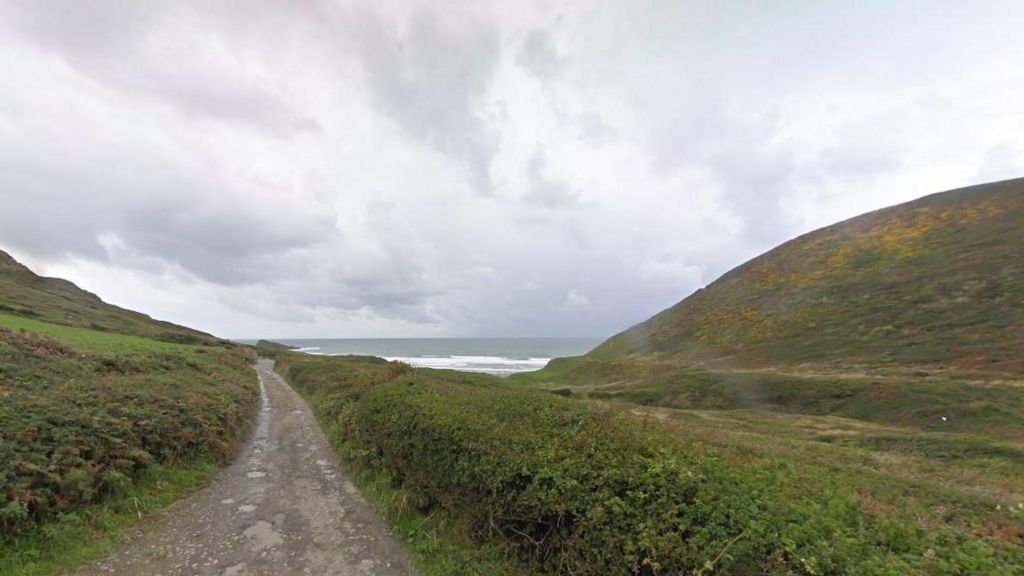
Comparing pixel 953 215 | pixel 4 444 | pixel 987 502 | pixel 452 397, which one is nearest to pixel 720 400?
pixel 987 502

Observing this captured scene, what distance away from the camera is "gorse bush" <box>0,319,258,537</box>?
279 inches

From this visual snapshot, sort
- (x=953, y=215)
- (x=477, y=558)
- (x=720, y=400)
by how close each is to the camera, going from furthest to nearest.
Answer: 1. (x=953, y=215)
2. (x=720, y=400)
3. (x=477, y=558)

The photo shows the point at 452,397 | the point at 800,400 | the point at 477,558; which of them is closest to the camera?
the point at 477,558

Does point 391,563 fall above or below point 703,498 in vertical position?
below

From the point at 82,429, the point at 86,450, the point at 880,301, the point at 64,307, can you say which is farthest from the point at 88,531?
the point at 64,307

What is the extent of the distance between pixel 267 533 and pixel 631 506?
23.1ft

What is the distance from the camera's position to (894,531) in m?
4.21

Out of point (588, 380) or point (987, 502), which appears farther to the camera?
point (588, 380)

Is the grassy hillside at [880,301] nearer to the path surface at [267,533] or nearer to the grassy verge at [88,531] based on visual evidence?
the path surface at [267,533]

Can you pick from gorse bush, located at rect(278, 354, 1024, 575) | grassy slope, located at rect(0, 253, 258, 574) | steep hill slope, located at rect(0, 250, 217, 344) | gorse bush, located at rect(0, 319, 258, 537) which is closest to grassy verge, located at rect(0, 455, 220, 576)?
grassy slope, located at rect(0, 253, 258, 574)

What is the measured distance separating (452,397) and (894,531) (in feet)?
27.5

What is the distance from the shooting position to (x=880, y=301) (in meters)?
48.6

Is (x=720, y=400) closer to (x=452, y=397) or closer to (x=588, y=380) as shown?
(x=588, y=380)

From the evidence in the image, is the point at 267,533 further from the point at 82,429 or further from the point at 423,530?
the point at 82,429
